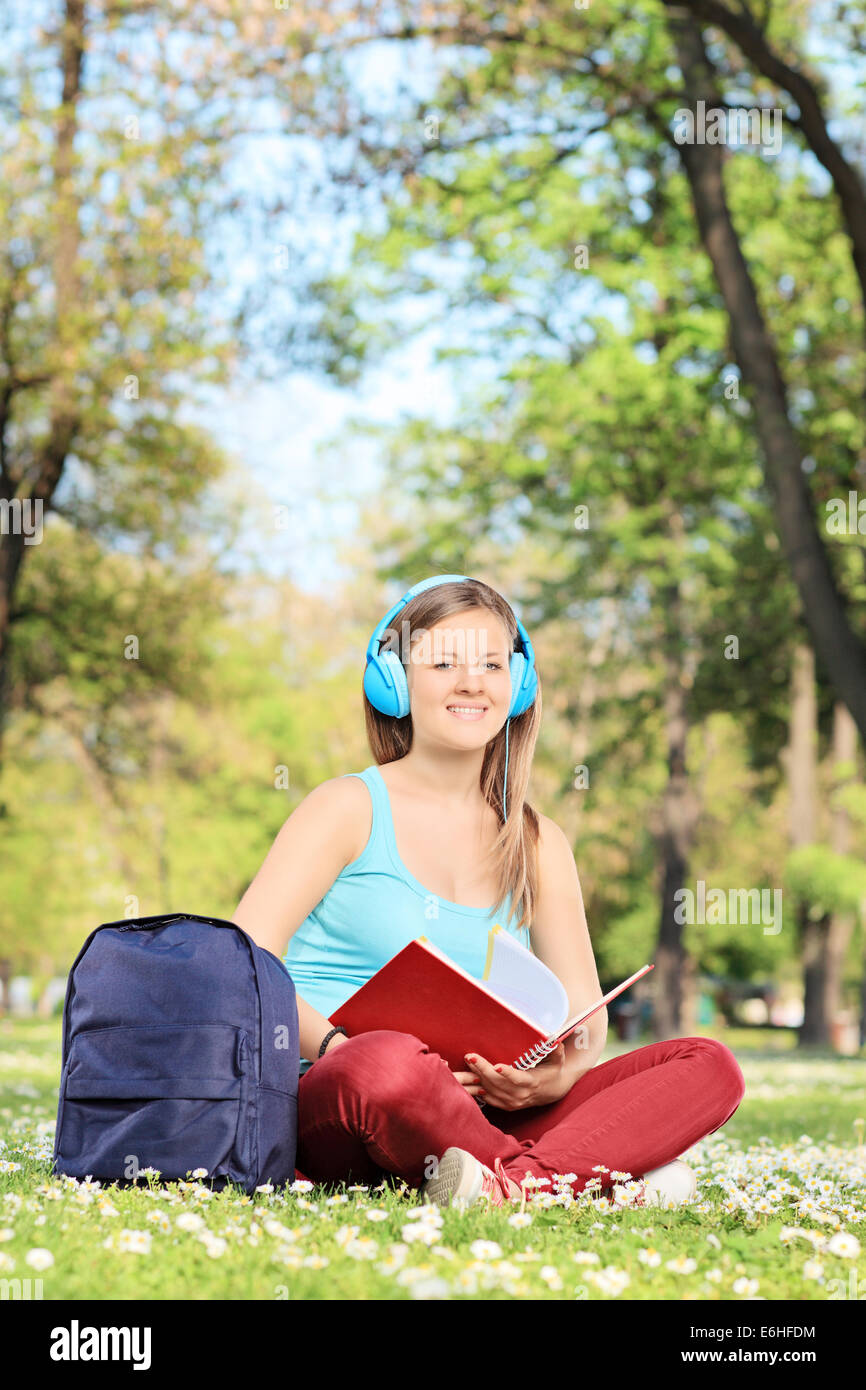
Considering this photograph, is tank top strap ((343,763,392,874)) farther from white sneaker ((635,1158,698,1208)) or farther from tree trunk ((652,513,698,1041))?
tree trunk ((652,513,698,1041))

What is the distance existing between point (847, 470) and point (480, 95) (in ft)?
15.6

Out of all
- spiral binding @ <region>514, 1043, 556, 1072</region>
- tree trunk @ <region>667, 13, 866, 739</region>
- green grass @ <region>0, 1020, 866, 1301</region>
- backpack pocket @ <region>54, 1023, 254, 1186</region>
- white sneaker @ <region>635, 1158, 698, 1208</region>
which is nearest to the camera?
green grass @ <region>0, 1020, 866, 1301</region>

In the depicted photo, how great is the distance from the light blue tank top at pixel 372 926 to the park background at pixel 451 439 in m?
3.16

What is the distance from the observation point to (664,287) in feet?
59.3

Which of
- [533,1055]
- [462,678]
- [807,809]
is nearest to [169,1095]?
[533,1055]

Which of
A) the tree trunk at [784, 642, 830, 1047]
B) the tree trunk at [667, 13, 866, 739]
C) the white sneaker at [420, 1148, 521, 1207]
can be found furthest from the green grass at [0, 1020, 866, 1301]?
the tree trunk at [784, 642, 830, 1047]

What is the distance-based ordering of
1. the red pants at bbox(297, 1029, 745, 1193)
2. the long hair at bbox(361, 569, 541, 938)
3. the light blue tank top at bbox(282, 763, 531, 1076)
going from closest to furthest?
the red pants at bbox(297, 1029, 745, 1193) → the light blue tank top at bbox(282, 763, 531, 1076) → the long hair at bbox(361, 569, 541, 938)

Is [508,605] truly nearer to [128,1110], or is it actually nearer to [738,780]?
[128,1110]

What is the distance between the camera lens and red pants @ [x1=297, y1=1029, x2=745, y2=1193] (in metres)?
3.50

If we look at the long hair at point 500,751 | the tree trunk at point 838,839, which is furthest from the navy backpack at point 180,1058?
the tree trunk at point 838,839

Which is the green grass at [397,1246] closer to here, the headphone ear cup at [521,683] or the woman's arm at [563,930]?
the woman's arm at [563,930]

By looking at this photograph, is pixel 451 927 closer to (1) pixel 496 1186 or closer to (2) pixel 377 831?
(2) pixel 377 831

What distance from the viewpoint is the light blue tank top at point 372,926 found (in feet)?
13.2

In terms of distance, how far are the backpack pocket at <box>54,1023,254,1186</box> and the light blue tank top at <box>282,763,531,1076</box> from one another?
62 cm
